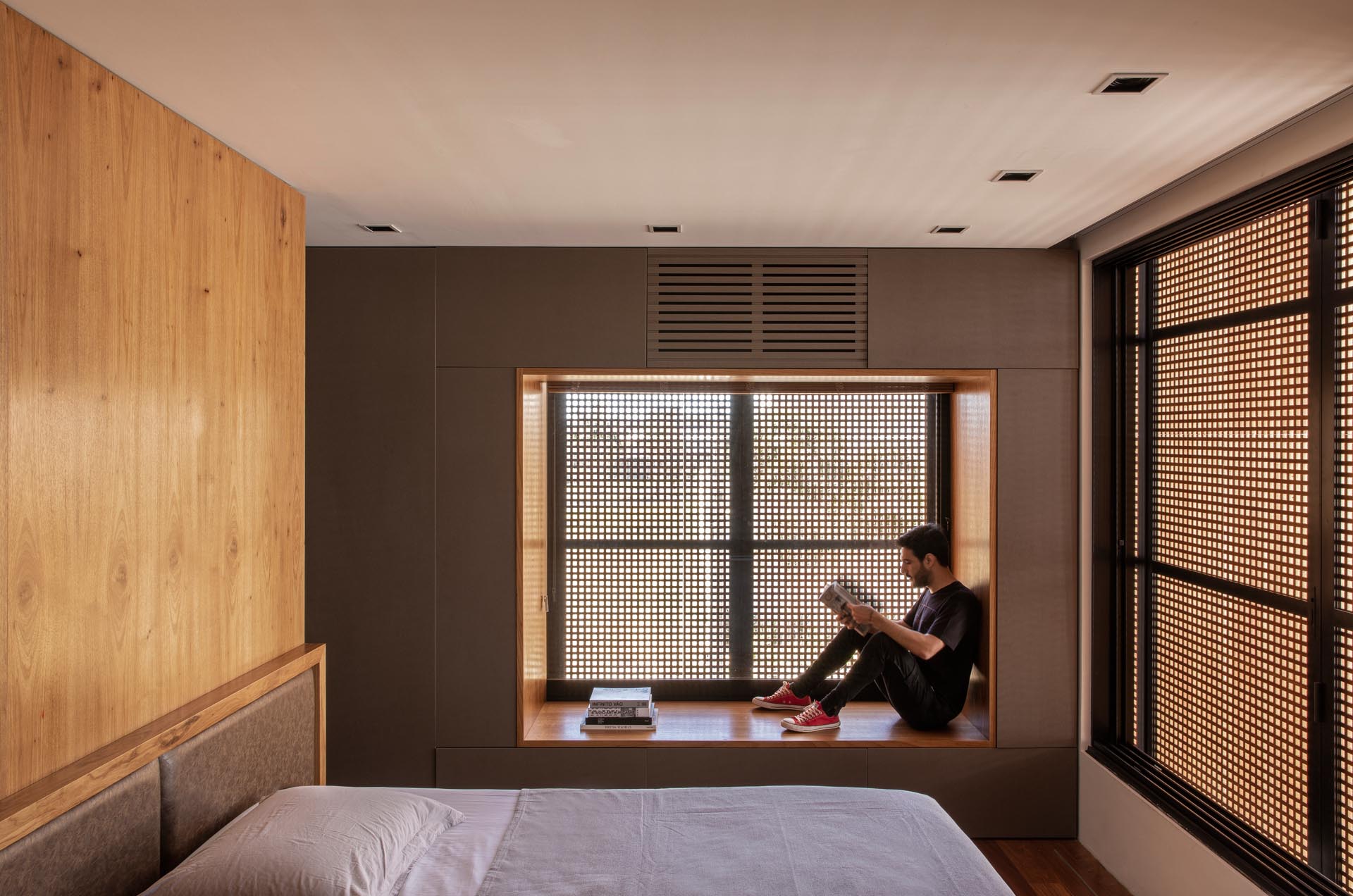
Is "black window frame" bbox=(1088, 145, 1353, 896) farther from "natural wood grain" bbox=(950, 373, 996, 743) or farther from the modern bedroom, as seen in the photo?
"natural wood grain" bbox=(950, 373, 996, 743)

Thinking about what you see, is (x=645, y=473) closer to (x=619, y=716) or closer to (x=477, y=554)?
(x=477, y=554)

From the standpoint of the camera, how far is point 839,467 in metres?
3.75

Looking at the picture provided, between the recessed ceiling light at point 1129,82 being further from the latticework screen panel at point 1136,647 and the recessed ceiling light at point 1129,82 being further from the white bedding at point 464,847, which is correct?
the white bedding at point 464,847

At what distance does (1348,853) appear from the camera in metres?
2.13

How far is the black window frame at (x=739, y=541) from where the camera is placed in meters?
3.74

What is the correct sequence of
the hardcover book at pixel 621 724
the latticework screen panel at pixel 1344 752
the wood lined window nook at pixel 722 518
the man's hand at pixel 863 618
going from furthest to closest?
the wood lined window nook at pixel 722 518 < the man's hand at pixel 863 618 < the hardcover book at pixel 621 724 < the latticework screen panel at pixel 1344 752

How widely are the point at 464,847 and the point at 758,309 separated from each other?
224 centimetres

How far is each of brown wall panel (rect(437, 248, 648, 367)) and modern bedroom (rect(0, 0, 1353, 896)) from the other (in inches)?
0.8

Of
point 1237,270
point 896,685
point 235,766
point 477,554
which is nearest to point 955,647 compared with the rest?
point 896,685

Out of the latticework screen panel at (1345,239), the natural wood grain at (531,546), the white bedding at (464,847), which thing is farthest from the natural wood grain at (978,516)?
the white bedding at (464,847)

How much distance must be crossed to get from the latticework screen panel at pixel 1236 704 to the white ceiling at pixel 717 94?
1.40 metres

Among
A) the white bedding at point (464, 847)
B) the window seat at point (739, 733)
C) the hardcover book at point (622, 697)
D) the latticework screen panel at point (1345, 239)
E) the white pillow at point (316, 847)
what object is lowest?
the window seat at point (739, 733)

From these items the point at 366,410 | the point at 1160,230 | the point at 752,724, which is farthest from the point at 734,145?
the point at 752,724

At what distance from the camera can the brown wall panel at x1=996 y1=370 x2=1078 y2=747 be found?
3355 mm
